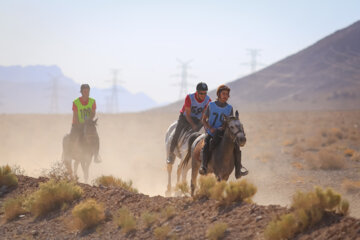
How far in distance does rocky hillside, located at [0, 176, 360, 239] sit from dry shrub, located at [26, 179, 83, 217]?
0.54 feet

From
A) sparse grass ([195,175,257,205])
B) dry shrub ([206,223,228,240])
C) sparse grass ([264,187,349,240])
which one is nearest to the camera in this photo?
sparse grass ([264,187,349,240])

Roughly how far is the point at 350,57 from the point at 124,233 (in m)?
131

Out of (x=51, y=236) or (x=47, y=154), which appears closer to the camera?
(x=51, y=236)

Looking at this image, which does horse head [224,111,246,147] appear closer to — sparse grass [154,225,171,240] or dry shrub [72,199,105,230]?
sparse grass [154,225,171,240]

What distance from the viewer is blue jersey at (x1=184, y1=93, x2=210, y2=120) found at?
420 inches

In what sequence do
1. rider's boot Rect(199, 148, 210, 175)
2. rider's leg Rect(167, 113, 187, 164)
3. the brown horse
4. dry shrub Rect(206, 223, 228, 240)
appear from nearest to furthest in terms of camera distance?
dry shrub Rect(206, 223, 228, 240)
the brown horse
rider's boot Rect(199, 148, 210, 175)
rider's leg Rect(167, 113, 187, 164)

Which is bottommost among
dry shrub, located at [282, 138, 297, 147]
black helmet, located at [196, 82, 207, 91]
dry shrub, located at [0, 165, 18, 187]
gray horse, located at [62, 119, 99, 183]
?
dry shrub, located at [0, 165, 18, 187]

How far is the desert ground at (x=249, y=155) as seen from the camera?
15.8 m

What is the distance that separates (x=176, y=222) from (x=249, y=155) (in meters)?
17.7

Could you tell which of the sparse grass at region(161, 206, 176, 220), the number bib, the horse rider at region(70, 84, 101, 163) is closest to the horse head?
the sparse grass at region(161, 206, 176, 220)

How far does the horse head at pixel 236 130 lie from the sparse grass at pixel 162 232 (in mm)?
2011

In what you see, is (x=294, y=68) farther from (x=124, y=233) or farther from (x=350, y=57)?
(x=124, y=233)

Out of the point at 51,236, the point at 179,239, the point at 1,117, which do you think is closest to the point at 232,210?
the point at 179,239

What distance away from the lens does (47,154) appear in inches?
1103
